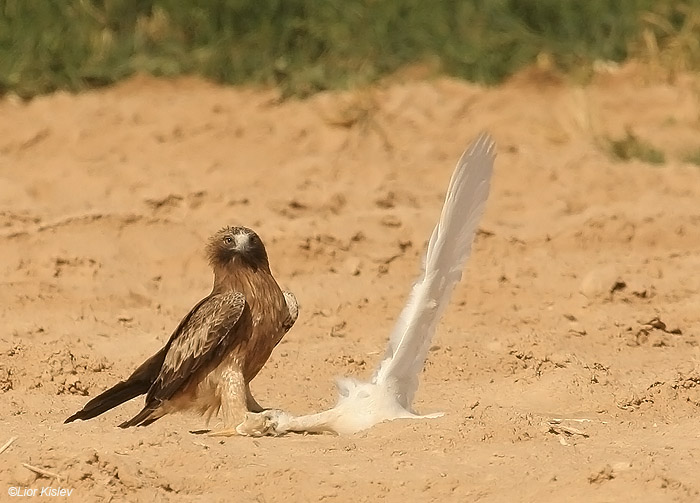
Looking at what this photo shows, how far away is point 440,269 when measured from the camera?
20.8 feet

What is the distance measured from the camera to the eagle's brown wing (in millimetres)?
6965

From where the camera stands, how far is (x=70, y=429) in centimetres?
618

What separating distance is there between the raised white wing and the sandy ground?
0.32 meters

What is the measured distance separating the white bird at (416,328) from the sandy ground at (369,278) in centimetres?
17

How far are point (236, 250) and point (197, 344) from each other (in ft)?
1.89

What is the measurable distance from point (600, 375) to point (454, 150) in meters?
4.92

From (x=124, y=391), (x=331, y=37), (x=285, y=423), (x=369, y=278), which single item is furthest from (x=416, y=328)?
(x=331, y=37)

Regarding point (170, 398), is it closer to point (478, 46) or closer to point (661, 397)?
point (661, 397)

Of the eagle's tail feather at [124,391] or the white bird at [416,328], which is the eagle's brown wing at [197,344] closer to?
the eagle's tail feather at [124,391]

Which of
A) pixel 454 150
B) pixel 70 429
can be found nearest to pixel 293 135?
pixel 454 150

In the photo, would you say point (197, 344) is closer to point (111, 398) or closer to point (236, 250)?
point (111, 398)

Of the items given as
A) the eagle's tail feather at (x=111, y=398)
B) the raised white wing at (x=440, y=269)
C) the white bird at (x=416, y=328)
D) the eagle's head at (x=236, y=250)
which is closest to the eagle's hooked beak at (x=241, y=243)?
the eagle's head at (x=236, y=250)

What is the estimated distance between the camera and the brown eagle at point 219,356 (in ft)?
22.8

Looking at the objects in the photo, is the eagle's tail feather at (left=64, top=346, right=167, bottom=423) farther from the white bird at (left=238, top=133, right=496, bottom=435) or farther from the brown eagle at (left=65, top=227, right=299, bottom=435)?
the white bird at (left=238, top=133, right=496, bottom=435)
